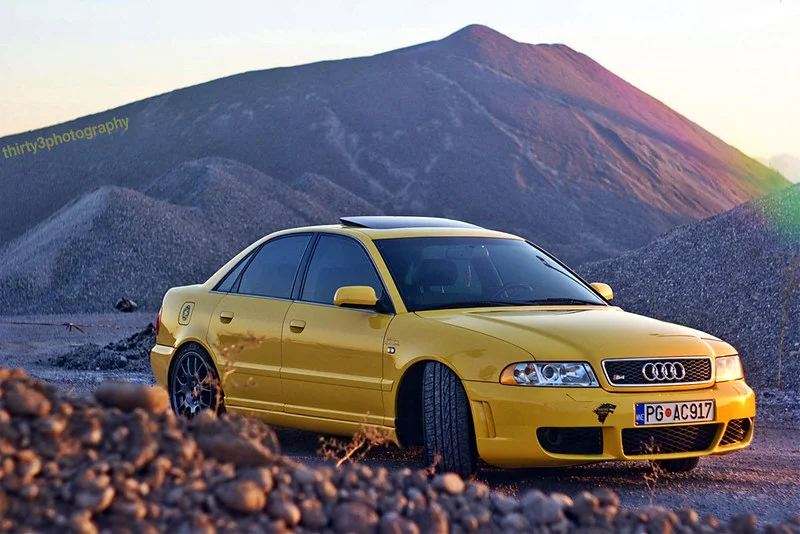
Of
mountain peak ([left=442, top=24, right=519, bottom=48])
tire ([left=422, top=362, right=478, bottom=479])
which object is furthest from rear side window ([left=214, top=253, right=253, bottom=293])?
mountain peak ([left=442, top=24, right=519, bottom=48])

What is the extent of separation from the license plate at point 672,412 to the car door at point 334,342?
1587 millimetres

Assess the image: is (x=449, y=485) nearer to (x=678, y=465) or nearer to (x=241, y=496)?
(x=241, y=496)

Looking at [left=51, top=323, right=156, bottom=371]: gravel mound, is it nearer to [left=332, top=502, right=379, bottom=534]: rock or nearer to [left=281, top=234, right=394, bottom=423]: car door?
[left=281, top=234, right=394, bottom=423]: car door

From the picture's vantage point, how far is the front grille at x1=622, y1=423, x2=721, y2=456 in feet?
21.8

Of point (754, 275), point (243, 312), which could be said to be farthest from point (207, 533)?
point (754, 275)

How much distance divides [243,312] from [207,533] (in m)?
4.60

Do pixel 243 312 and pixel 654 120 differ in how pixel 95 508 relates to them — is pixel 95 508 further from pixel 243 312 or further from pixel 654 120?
pixel 654 120

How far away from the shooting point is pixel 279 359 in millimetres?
7996

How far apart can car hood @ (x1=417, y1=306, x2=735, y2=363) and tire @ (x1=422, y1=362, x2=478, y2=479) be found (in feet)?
1.19

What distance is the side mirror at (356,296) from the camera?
730cm

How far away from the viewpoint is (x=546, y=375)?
258 inches

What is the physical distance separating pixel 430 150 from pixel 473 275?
7506 centimetres

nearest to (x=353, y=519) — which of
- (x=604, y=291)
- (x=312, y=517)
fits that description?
(x=312, y=517)

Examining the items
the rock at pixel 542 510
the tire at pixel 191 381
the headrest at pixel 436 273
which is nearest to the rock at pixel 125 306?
the tire at pixel 191 381
